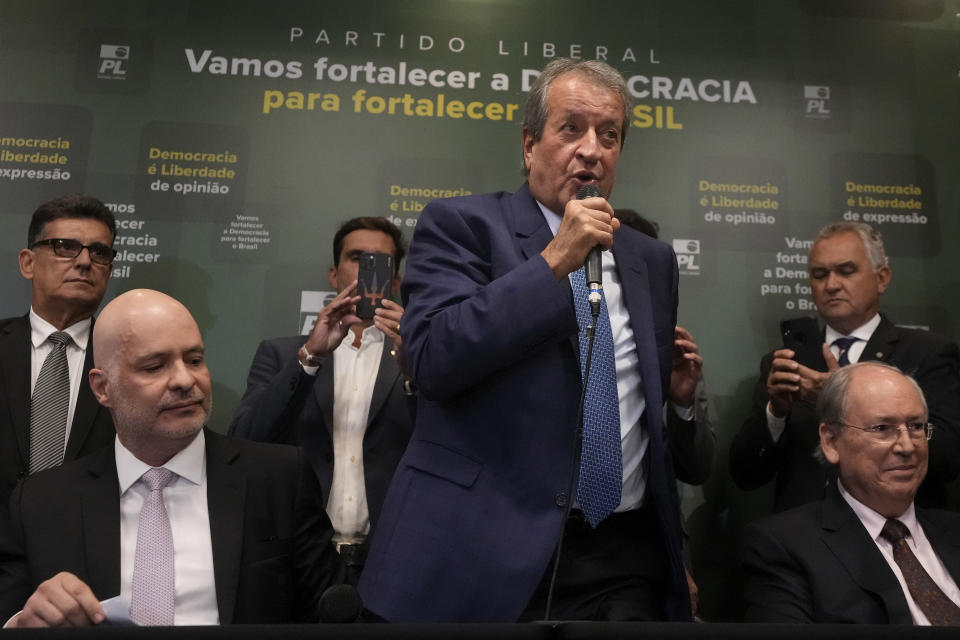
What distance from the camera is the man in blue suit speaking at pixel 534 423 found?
1859 millimetres

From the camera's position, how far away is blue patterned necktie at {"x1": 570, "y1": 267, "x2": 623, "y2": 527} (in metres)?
1.97

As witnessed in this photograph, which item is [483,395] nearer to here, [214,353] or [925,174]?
[214,353]

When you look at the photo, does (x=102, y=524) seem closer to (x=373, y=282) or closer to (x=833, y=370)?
(x=373, y=282)

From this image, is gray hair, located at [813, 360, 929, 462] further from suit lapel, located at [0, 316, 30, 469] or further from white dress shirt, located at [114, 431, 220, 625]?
suit lapel, located at [0, 316, 30, 469]

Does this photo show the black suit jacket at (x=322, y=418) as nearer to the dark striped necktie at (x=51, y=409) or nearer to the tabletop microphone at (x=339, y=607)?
the dark striped necktie at (x=51, y=409)

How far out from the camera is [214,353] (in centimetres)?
411

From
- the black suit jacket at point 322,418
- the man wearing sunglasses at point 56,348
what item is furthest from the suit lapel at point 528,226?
the man wearing sunglasses at point 56,348

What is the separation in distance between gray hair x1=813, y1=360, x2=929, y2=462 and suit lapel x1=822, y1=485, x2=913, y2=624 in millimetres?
238

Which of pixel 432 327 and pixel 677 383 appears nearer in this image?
pixel 432 327

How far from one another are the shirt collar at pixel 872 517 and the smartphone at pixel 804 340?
79 cm

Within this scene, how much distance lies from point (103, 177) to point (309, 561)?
2.52 m

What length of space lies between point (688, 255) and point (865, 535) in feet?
5.97

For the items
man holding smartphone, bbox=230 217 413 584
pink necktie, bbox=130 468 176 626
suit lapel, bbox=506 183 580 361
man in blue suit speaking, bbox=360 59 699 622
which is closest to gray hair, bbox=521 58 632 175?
man in blue suit speaking, bbox=360 59 699 622

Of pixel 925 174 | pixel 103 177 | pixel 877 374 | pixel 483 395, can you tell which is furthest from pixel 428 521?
pixel 925 174
